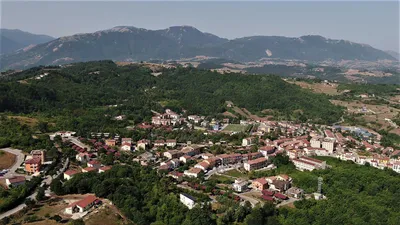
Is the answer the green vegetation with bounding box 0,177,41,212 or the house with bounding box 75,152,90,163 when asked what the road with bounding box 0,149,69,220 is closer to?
the green vegetation with bounding box 0,177,41,212

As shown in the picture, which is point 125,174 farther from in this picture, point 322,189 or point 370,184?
point 370,184

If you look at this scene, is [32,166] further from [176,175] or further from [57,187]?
[176,175]

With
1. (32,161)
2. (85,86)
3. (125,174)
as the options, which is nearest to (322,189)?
(125,174)

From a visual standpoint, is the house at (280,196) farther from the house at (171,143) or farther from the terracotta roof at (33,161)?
the terracotta roof at (33,161)

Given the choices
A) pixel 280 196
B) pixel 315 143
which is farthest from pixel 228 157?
pixel 315 143

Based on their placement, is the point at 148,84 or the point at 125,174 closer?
the point at 125,174

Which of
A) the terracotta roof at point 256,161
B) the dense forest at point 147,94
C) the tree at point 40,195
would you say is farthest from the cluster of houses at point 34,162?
the terracotta roof at point 256,161

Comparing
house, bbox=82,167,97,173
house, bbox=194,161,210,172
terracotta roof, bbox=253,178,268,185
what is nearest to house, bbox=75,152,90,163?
house, bbox=82,167,97,173
